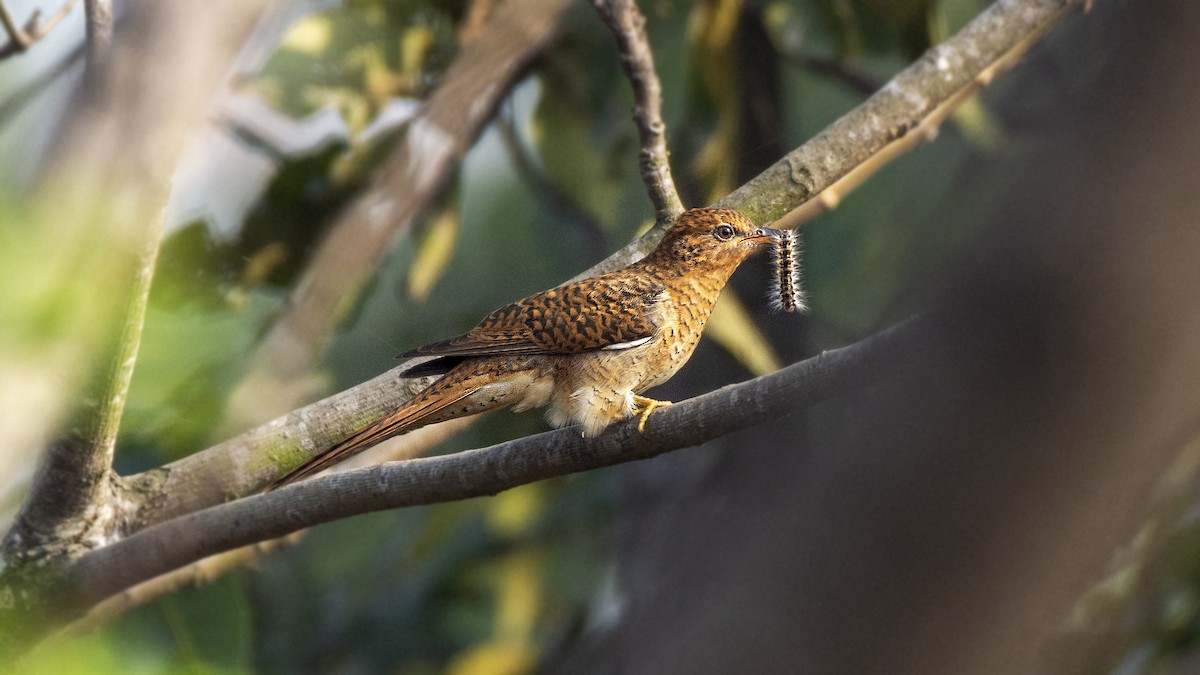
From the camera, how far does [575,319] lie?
120 centimetres

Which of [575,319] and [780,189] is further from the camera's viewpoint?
[575,319]

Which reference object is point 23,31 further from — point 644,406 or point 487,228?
point 644,406

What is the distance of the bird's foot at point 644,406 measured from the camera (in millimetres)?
1040

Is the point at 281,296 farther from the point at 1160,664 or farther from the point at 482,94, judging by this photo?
the point at 1160,664

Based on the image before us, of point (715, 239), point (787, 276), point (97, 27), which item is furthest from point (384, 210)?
point (787, 276)

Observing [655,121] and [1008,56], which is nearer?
[655,121]

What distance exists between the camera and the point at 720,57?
1.77 metres

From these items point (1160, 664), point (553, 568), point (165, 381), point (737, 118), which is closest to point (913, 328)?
point (165, 381)

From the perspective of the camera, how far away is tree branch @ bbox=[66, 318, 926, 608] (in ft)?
2.75

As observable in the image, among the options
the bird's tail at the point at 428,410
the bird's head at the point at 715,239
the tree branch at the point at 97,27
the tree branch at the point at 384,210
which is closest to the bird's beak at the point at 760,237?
the bird's head at the point at 715,239

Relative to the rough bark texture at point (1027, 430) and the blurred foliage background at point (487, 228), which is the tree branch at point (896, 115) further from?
the rough bark texture at point (1027, 430)

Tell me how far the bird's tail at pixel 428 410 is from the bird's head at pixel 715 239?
0.24m

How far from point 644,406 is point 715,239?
9.1 inches

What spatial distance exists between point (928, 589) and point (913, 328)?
0.17m
